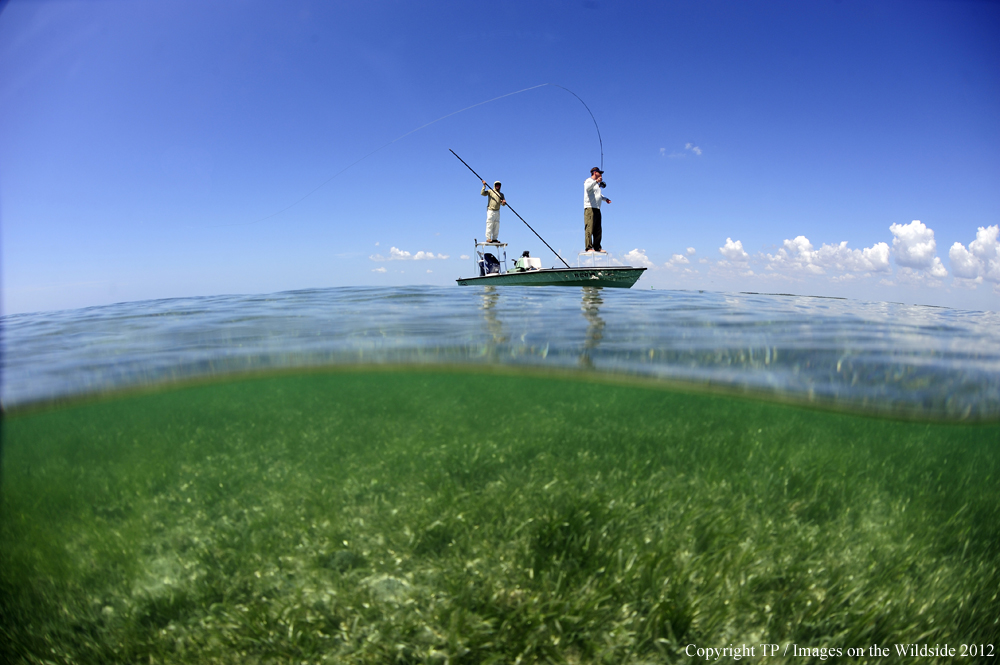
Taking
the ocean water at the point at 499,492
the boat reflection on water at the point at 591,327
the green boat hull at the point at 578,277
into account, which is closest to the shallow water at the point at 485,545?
the ocean water at the point at 499,492

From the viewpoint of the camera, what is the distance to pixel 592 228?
569 inches

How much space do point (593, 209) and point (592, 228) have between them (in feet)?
2.10

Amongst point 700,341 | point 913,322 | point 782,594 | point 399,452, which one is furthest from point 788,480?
point 913,322

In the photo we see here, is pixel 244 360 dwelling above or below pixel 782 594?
above

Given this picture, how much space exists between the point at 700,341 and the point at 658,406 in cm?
532

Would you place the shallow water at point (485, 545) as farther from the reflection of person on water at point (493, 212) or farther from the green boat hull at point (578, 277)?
the reflection of person on water at point (493, 212)

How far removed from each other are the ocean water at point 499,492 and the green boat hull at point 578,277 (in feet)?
12.8

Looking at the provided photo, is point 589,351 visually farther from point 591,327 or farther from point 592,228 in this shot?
point 592,228

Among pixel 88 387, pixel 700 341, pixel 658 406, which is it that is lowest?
pixel 658 406

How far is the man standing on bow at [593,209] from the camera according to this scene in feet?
46.6

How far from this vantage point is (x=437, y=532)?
4.37m

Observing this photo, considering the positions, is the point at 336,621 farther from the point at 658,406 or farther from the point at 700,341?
the point at 658,406

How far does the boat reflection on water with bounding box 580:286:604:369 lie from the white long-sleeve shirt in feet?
14.2

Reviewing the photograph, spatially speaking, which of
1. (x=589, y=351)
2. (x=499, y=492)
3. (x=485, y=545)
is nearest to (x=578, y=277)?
(x=589, y=351)
